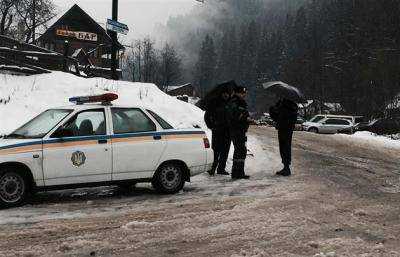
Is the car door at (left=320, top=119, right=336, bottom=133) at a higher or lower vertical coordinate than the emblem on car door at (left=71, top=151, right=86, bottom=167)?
higher

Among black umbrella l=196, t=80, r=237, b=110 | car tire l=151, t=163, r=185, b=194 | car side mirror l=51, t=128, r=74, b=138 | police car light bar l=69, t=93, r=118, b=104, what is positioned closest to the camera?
car side mirror l=51, t=128, r=74, b=138

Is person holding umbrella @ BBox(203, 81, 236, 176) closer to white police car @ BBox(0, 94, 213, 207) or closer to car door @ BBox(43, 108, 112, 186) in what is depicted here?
white police car @ BBox(0, 94, 213, 207)

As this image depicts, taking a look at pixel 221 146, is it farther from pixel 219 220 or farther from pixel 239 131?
pixel 219 220

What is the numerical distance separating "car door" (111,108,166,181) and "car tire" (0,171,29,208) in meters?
1.49

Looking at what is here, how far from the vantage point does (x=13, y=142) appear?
8773mm

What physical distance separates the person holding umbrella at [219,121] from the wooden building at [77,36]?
4630 cm

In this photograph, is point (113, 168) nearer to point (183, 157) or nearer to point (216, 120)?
point (183, 157)

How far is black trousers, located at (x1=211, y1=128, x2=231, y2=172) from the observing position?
12.7 metres

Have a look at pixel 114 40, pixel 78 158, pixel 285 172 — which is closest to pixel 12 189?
pixel 78 158

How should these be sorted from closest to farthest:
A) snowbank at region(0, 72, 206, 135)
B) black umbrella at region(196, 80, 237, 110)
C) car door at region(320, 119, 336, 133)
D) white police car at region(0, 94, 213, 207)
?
white police car at region(0, 94, 213, 207)
black umbrella at region(196, 80, 237, 110)
snowbank at region(0, 72, 206, 135)
car door at region(320, 119, 336, 133)

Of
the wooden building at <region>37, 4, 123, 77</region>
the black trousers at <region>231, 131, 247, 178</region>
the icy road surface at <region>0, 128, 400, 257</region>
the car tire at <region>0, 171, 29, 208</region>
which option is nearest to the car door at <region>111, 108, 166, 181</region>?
the icy road surface at <region>0, 128, 400, 257</region>

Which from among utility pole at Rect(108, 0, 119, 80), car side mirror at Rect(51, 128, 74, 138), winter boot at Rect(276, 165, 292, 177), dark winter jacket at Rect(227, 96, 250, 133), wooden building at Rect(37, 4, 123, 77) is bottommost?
winter boot at Rect(276, 165, 292, 177)

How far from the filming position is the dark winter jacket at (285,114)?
12680 millimetres

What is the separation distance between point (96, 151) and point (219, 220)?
2.60 meters
